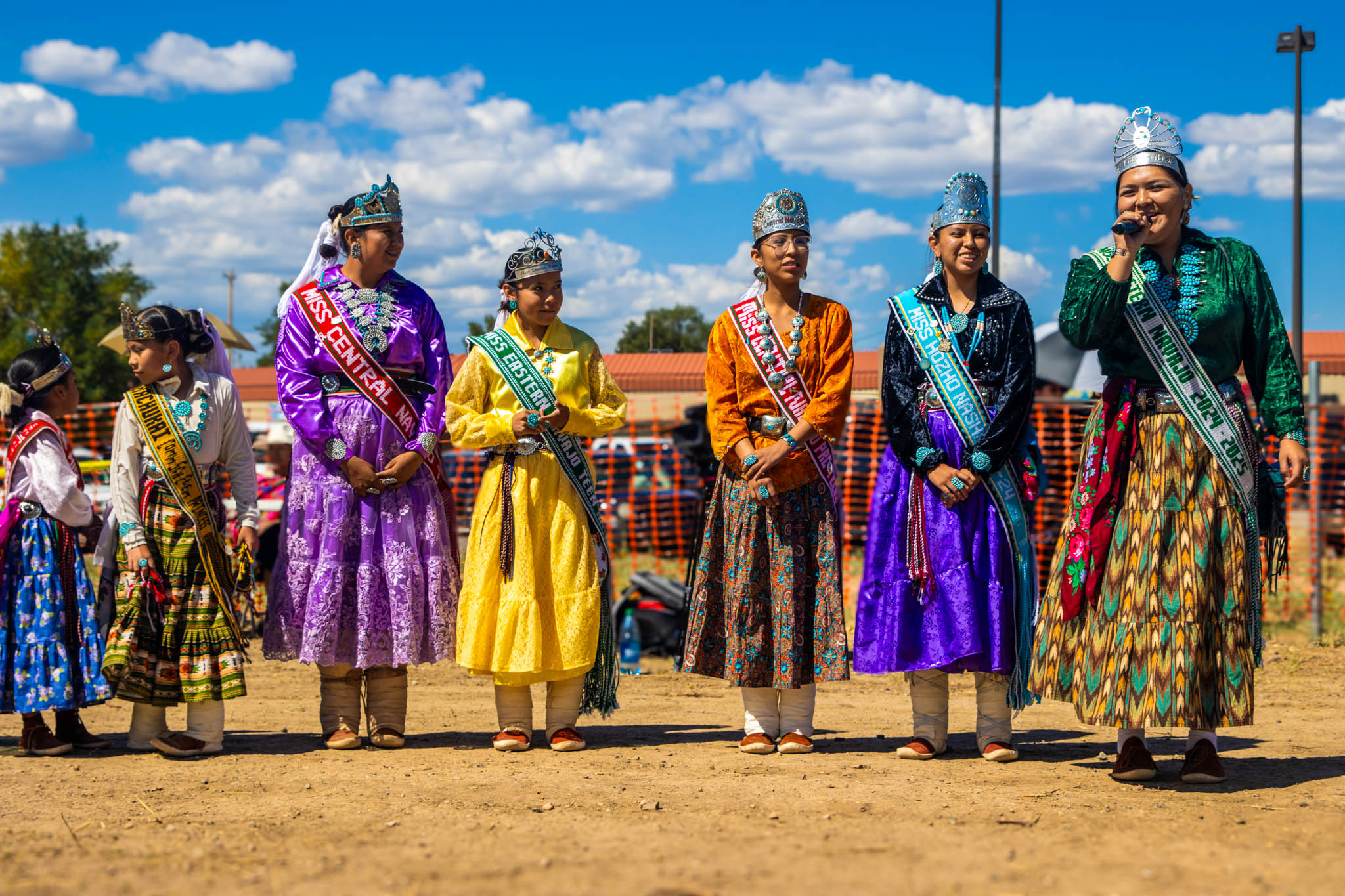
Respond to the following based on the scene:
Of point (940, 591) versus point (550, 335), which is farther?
point (550, 335)

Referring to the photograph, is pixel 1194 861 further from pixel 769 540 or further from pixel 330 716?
pixel 330 716

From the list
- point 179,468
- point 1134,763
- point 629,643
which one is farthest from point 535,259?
point 629,643

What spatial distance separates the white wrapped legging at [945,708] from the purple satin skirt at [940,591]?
4.3 inches

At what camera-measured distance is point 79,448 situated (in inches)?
768

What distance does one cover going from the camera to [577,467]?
505cm

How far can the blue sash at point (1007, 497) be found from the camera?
181 inches

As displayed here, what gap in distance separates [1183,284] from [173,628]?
3925 millimetres

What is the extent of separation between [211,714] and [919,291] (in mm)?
3238

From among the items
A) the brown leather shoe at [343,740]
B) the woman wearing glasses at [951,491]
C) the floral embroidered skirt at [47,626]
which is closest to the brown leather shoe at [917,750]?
the woman wearing glasses at [951,491]

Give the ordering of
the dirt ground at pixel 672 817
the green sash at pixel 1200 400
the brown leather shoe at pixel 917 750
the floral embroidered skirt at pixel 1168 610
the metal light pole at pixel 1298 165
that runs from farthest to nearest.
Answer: the metal light pole at pixel 1298 165, the brown leather shoe at pixel 917 750, the green sash at pixel 1200 400, the floral embroidered skirt at pixel 1168 610, the dirt ground at pixel 672 817

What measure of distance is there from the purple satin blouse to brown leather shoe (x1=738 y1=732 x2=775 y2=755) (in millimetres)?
1733

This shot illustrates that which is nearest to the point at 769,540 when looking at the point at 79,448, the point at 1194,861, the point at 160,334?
the point at 1194,861

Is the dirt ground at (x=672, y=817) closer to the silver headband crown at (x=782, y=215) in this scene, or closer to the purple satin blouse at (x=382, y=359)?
the purple satin blouse at (x=382, y=359)

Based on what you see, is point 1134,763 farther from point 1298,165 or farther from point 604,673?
point 1298,165
